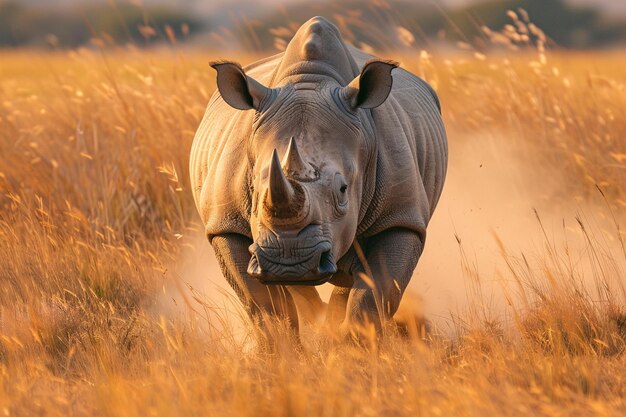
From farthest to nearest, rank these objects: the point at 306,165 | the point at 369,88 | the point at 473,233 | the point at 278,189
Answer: the point at 473,233 < the point at 369,88 < the point at 306,165 < the point at 278,189

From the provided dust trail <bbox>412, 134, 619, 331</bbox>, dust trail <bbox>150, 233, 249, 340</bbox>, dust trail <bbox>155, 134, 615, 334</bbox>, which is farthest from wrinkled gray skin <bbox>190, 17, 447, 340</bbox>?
dust trail <bbox>412, 134, 619, 331</bbox>

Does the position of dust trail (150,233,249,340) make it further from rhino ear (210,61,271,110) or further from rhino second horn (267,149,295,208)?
rhino second horn (267,149,295,208)

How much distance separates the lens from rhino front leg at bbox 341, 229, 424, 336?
522 cm

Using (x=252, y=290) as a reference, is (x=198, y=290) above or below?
below

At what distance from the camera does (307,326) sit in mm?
6211

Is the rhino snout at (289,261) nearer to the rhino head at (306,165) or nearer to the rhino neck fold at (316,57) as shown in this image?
the rhino head at (306,165)

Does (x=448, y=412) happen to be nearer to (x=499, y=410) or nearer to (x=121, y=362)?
(x=499, y=410)

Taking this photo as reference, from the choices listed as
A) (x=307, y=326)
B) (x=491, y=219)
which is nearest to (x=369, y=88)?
(x=307, y=326)

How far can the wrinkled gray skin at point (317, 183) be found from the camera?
15.2ft

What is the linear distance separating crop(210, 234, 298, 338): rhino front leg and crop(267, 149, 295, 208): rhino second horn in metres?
0.89

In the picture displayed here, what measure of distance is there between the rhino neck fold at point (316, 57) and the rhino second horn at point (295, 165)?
0.71 m

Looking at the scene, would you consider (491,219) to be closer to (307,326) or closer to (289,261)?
(307,326)

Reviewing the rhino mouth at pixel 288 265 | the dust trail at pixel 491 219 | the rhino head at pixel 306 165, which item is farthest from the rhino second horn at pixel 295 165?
the dust trail at pixel 491 219

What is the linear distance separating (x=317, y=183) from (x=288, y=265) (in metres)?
0.37
